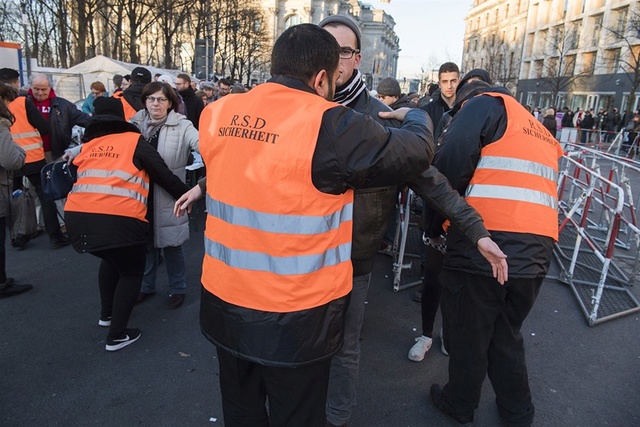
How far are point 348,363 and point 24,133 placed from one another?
202 inches

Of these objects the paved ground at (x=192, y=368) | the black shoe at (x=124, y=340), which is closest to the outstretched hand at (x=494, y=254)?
the paved ground at (x=192, y=368)

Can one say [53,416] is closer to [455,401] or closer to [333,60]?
[455,401]

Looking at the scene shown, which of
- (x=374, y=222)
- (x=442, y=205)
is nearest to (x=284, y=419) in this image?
(x=374, y=222)

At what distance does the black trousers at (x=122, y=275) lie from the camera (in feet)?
11.1

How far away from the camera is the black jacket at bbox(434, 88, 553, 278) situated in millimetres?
2395

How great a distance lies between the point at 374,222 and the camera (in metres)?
2.15

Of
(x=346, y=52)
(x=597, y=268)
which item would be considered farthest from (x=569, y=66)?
(x=346, y=52)

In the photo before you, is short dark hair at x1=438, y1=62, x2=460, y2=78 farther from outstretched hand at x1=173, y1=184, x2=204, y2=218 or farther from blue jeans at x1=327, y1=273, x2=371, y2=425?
outstretched hand at x1=173, y1=184, x2=204, y2=218

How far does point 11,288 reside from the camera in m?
4.47

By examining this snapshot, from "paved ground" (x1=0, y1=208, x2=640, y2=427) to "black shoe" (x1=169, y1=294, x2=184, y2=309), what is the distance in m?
0.06

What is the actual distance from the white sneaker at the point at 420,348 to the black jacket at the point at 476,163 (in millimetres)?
1321

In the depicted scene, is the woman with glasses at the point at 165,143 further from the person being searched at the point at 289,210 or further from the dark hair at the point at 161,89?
the person being searched at the point at 289,210

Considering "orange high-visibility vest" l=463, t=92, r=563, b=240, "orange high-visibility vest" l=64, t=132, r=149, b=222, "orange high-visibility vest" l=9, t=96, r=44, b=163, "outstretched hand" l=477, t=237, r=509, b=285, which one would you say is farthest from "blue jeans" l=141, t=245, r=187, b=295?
"outstretched hand" l=477, t=237, r=509, b=285

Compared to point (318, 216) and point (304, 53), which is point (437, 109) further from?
point (318, 216)
